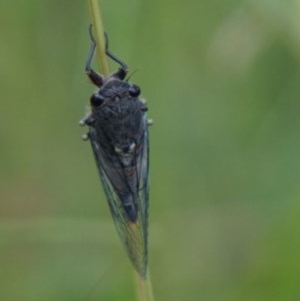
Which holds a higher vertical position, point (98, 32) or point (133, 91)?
point (133, 91)

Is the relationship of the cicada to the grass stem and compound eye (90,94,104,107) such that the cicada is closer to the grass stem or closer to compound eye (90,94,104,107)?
compound eye (90,94,104,107)

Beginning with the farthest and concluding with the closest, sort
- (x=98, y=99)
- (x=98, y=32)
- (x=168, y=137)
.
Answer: (x=168, y=137) → (x=98, y=99) → (x=98, y=32)

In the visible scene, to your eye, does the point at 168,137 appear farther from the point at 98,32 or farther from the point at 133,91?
the point at 98,32

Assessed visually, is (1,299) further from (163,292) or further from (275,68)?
(275,68)

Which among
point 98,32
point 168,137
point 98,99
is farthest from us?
point 168,137

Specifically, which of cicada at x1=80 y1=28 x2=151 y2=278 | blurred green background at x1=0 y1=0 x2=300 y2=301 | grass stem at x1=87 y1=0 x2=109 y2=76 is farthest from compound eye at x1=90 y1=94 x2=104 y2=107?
grass stem at x1=87 y1=0 x2=109 y2=76

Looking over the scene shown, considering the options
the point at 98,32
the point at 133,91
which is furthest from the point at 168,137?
the point at 98,32

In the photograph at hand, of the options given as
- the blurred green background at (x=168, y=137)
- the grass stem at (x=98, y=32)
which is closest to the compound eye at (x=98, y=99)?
the blurred green background at (x=168, y=137)
